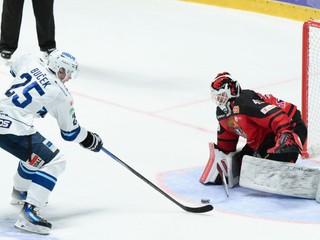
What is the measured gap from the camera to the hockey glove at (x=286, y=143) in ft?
16.5

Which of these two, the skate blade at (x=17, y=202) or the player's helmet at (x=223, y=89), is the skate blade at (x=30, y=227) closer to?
the skate blade at (x=17, y=202)

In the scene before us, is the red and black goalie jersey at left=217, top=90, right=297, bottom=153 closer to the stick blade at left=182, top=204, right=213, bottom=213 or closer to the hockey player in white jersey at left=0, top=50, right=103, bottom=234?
the stick blade at left=182, top=204, right=213, bottom=213

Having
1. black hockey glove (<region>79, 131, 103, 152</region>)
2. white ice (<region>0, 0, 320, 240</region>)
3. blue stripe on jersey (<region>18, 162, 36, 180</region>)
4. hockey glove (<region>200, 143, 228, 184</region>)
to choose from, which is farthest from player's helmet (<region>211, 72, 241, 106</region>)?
blue stripe on jersey (<region>18, 162, 36, 180</region>)

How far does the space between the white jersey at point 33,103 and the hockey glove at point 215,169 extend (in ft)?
2.83

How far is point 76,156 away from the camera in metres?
5.67

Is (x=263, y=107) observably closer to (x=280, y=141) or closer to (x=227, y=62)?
(x=280, y=141)

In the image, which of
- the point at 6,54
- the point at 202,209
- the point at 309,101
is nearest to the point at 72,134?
the point at 202,209

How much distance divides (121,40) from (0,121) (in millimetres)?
3866

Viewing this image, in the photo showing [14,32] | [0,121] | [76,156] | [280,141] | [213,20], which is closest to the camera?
[0,121]

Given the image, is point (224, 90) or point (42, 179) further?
point (224, 90)

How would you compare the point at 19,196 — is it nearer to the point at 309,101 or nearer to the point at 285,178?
the point at 285,178

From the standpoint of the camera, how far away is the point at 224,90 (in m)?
5.10

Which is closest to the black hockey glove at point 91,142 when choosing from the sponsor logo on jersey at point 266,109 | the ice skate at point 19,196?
the ice skate at point 19,196

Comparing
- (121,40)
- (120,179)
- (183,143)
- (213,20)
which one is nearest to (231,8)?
(213,20)
